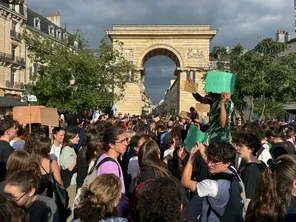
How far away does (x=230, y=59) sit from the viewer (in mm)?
21062

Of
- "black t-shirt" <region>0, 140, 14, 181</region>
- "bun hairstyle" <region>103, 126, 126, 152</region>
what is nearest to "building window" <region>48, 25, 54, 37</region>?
"black t-shirt" <region>0, 140, 14, 181</region>

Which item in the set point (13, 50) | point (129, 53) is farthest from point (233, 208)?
point (13, 50)

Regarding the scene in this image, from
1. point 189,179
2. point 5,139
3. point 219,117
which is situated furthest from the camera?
point 5,139

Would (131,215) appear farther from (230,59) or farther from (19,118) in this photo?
(230,59)

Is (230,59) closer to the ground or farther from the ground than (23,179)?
farther from the ground

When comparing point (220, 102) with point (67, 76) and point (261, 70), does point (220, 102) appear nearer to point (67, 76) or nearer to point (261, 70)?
point (261, 70)

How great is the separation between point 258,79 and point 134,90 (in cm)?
2495

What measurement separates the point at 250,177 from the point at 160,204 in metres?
1.92

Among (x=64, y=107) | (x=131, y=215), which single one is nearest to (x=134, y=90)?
(x=64, y=107)

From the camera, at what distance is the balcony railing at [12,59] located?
37.5 metres

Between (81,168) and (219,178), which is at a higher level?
(219,178)

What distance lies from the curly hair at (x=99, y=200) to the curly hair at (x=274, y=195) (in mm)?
1113

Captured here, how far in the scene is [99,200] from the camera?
2650mm

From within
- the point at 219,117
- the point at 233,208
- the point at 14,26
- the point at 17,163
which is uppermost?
the point at 14,26
